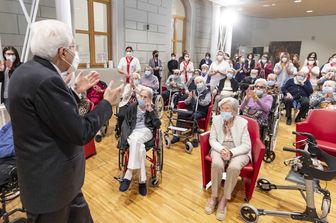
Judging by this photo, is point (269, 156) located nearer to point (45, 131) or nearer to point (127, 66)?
point (45, 131)

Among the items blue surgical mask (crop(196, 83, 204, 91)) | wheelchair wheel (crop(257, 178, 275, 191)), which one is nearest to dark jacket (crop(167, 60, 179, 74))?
blue surgical mask (crop(196, 83, 204, 91))

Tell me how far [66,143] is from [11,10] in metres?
4.44

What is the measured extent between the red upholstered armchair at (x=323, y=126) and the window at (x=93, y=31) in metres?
4.92

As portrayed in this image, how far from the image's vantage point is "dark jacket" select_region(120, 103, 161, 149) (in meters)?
2.46

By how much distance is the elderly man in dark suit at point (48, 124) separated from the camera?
91cm

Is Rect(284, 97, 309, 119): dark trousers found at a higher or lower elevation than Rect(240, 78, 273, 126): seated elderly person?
lower

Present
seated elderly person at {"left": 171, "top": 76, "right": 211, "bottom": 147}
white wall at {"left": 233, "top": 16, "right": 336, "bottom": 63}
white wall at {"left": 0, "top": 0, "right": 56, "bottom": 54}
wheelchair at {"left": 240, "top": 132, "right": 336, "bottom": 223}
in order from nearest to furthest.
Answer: wheelchair at {"left": 240, "top": 132, "right": 336, "bottom": 223} < seated elderly person at {"left": 171, "top": 76, "right": 211, "bottom": 147} < white wall at {"left": 0, "top": 0, "right": 56, "bottom": 54} < white wall at {"left": 233, "top": 16, "right": 336, "bottom": 63}

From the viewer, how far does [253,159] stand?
7.38 feet

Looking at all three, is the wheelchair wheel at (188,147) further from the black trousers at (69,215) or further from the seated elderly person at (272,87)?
the black trousers at (69,215)

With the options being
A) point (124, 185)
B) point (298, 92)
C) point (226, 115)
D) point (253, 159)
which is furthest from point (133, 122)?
point (298, 92)

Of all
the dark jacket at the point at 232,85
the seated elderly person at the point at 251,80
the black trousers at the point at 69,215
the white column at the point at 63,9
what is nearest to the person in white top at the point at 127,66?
the white column at the point at 63,9

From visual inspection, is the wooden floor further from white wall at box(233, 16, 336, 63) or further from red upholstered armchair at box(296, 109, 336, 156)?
white wall at box(233, 16, 336, 63)

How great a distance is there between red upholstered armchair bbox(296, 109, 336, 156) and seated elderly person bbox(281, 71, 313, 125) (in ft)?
6.90

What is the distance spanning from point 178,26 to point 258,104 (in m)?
5.84
